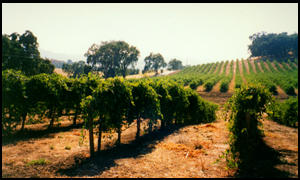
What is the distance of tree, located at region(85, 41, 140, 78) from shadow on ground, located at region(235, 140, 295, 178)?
62088 mm

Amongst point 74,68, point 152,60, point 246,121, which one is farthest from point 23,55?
point 152,60

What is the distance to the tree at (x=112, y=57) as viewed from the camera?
209 feet

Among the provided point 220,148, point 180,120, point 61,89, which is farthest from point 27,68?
point 220,148

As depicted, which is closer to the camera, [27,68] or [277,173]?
[277,173]

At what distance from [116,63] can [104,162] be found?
2629 inches

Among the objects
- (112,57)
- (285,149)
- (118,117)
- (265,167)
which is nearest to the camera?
(265,167)

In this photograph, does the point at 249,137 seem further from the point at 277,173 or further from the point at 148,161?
the point at 148,161

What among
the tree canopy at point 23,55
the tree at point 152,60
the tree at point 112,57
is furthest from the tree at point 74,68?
the tree at point 152,60

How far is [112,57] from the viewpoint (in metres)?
68.1

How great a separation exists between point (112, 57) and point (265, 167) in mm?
68102

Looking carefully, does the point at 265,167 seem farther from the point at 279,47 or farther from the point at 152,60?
the point at 279,47

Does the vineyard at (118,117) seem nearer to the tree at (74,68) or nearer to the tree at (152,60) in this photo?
the tree at (74,68)

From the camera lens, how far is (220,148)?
8.51 m

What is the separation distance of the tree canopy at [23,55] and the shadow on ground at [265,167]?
36.0 meters
